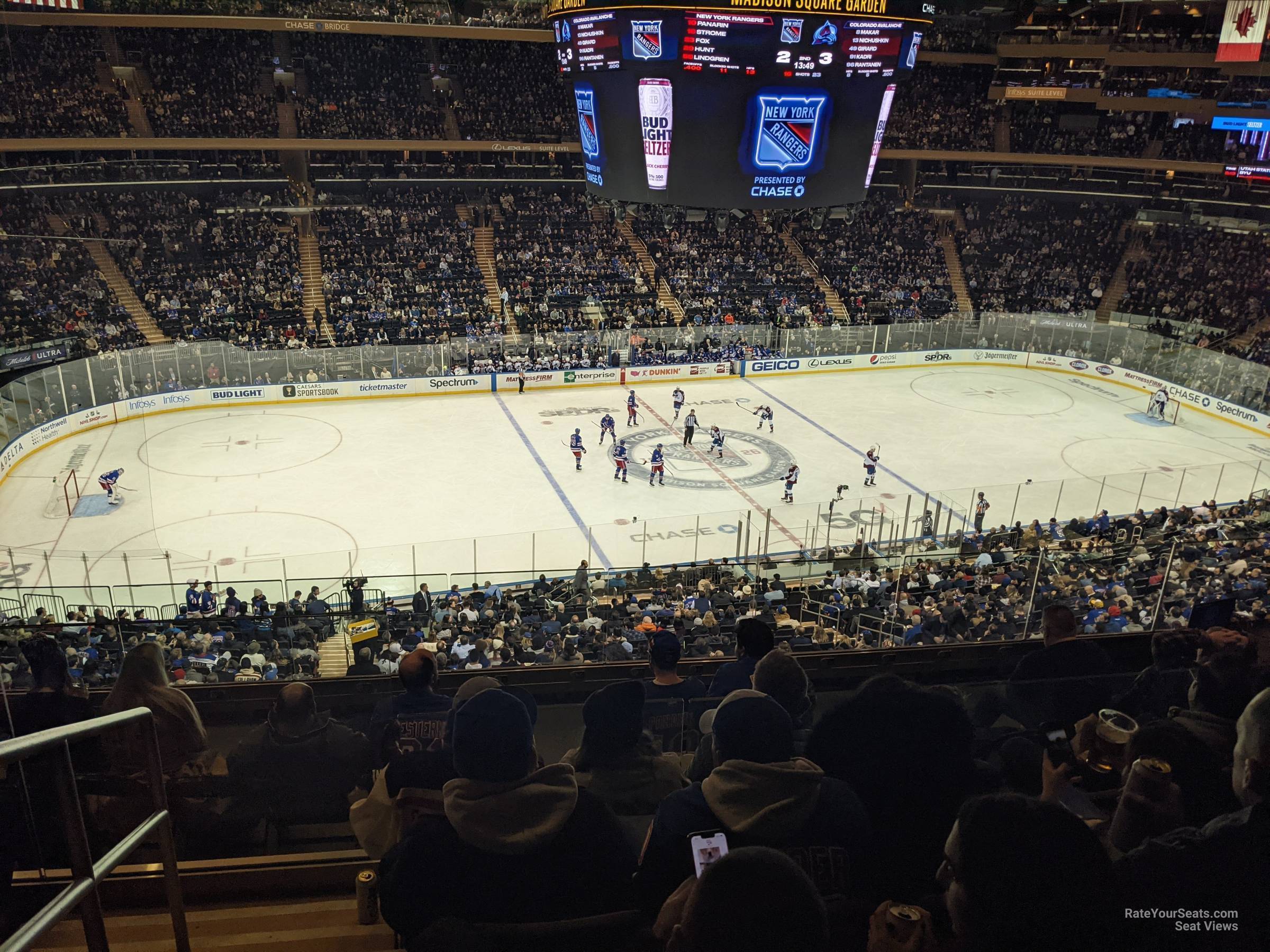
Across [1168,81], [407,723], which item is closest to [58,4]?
[407,723]

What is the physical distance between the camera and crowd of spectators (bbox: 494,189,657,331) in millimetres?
39469

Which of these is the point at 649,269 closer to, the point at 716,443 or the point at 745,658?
the point at 716,443

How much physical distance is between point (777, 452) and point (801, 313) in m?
15.0

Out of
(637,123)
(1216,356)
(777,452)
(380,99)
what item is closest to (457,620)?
(637,123)

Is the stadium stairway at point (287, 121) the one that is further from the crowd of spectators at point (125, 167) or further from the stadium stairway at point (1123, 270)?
the stadium stairway at point (1123, 270)

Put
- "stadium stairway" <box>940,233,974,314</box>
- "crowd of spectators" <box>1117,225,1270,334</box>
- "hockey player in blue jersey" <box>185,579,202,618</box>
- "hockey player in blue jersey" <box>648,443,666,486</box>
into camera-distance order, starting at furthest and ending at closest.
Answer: "stadium stairway" <box>940,233,974,314</box>, "crowd of spectators" <box>1117,225,1270,334</box>, "hockey player in blue jersey" <box>648,443,666,486</box>, "hockey player in blue jersey" <box>185,579,202,618</box>

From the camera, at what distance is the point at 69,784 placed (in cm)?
250

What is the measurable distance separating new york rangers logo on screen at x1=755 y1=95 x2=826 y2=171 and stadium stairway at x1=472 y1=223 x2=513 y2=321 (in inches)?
723

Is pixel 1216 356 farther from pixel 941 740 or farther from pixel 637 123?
pixel 941 740

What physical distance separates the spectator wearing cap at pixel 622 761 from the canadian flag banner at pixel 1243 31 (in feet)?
130

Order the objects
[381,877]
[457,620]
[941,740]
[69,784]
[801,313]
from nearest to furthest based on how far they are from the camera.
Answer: [69,784]
[381,877]
[941,740]
[457,620]
[801,313]

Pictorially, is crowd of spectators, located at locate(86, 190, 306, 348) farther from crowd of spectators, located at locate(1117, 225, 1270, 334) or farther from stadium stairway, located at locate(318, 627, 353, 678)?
crowd of spectators, located at locate(1117, 225, 1270, 334)

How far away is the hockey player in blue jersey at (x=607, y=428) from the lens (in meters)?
28.0

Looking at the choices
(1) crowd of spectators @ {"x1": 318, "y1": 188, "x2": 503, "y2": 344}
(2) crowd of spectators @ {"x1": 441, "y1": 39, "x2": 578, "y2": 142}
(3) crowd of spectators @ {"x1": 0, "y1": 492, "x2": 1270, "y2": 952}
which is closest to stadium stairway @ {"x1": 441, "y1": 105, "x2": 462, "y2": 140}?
(2) crowd of spectators @ {"x1": 441, "y1": 39, "x2": 578, "y2": 142}
